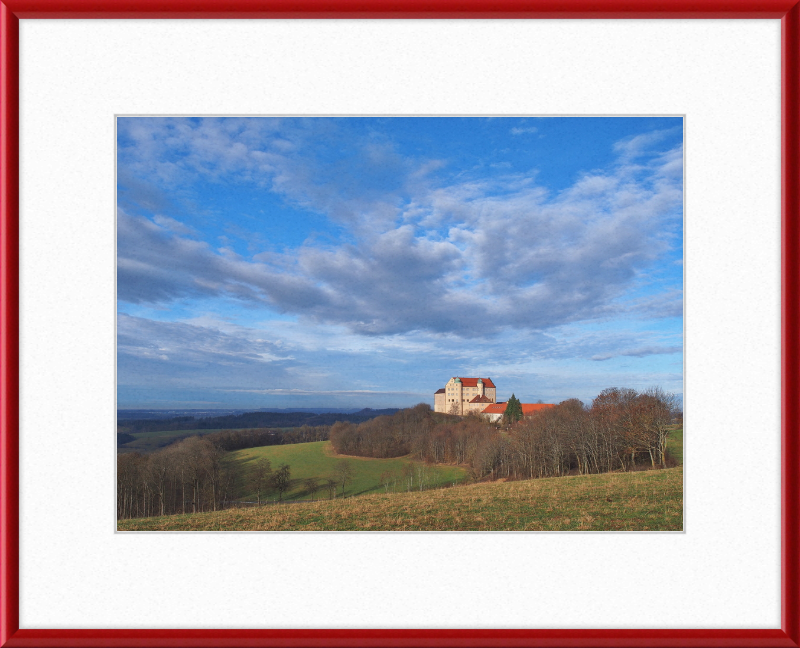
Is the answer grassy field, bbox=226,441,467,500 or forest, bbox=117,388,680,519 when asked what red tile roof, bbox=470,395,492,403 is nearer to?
forest, bbox=117,388,680,519

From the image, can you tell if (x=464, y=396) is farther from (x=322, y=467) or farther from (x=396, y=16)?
(x=396, y=16)

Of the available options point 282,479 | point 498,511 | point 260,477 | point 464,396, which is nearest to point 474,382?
point 464,396

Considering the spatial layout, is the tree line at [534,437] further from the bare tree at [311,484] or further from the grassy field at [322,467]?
the bare tree at [311,484]

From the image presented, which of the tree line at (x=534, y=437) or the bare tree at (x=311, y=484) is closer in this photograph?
the tree line at (x=534, y=437)

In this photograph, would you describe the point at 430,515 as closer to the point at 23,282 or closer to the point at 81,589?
the point at 81,589

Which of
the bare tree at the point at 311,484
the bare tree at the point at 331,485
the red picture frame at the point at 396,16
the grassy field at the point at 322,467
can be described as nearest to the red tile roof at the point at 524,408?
the grassy field at the point at 322,467

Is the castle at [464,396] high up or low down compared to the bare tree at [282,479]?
up

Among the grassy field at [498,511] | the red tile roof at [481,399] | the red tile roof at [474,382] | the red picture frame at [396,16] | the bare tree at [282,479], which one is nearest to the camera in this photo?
the red picture frame at [396,16]
